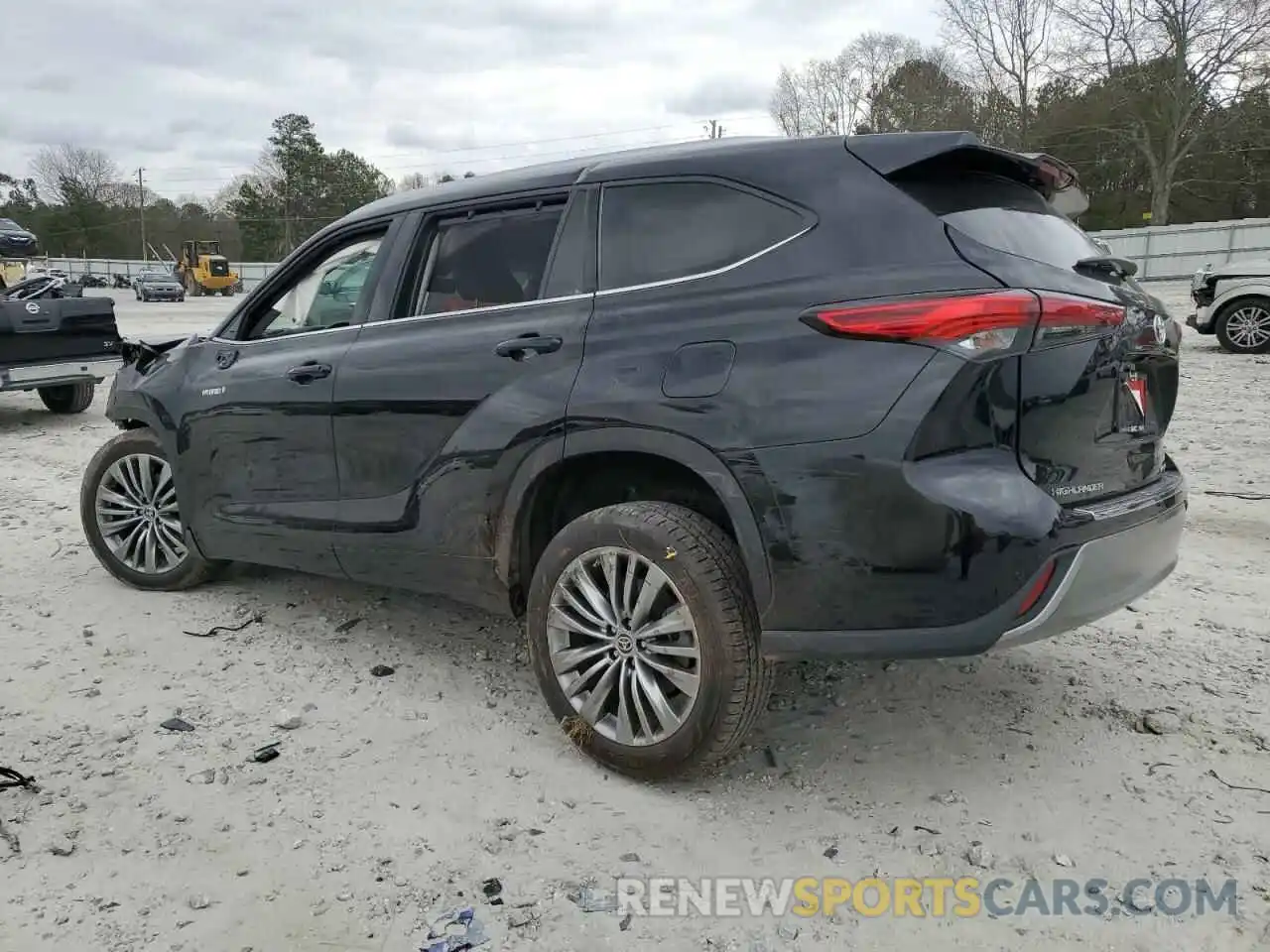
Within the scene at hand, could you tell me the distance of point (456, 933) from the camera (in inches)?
94.3

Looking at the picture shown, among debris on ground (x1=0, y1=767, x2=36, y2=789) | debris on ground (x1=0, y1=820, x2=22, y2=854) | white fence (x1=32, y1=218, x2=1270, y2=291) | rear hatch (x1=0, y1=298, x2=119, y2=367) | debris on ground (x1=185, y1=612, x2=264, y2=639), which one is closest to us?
debris on ground (x1=0, y1=820, x2=22, y2=854)

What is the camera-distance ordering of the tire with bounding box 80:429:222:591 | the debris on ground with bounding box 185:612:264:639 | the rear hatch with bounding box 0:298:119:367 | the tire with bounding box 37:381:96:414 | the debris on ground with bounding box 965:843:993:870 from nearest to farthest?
the debris on ground with bounding box 965:843:993:870 < the debris on ground with bounding box 185:612:264:639 < the tire with bounding box 80:429:222:591 < the rear hatch with bounding box 0:298:119:367 < the tire with bounding box 37:381:96:414

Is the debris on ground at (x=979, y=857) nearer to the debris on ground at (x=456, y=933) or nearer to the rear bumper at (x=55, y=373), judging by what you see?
the debris on ground at (x=456, y=933)

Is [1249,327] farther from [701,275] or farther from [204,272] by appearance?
[204,272]

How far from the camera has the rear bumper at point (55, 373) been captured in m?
9.05

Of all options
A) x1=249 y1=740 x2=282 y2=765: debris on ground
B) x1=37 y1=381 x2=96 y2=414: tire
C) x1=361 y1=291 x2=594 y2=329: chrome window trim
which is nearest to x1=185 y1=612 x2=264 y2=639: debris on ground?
x1=249 y1=740 x2=282 y2=765: debris on ground

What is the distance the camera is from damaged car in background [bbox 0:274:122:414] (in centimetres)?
905

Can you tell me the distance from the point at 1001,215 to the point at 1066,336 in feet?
1.44

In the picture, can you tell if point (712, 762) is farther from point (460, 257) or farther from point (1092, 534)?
point (460, 257)

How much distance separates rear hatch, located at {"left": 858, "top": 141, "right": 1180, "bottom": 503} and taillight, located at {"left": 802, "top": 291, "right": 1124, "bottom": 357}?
1cm

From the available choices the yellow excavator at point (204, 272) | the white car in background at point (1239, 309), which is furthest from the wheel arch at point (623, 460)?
the yellow excavator at point (204, 272)

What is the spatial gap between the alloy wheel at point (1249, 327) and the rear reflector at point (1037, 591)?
37.9 ft

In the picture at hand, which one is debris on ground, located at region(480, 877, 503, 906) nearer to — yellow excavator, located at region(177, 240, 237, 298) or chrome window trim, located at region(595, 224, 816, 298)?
chrome window trim, located at region(595, 224, 816, 298)

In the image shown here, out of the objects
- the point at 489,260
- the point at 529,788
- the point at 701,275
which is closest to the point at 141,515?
the point at 489,260
